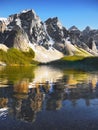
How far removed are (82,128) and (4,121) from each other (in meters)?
8.07

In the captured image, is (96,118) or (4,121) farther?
(96,118)

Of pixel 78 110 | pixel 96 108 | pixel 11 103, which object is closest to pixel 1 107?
pixel 11 103

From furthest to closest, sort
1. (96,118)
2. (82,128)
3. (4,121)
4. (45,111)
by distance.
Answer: (45,111) → (96,118) → (4,121) → (82,128)

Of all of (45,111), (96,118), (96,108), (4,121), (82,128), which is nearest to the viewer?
(82,128)

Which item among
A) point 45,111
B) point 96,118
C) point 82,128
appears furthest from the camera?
point 45,111

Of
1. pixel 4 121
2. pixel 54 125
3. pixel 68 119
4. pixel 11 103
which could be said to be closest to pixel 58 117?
pixel 68 119

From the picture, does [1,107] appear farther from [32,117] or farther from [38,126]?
[38,126]

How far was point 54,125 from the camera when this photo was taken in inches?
1247

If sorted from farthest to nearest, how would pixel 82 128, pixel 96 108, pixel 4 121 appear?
pixel 96 108
pixel 4 121
pixel 82 128

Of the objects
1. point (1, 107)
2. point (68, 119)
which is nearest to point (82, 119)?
point (68, 119)

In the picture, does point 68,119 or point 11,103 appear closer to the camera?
point 68,119

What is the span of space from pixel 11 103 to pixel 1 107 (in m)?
3.28

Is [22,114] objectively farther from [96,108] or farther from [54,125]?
[96,108]

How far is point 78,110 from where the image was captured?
130 feet
